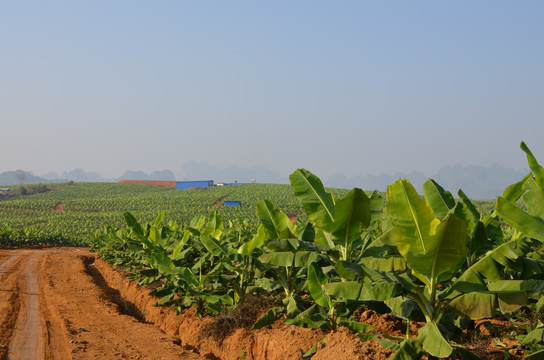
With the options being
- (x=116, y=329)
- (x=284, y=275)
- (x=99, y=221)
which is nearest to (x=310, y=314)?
(x=284, y=275)

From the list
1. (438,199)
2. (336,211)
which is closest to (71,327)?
(336,211)

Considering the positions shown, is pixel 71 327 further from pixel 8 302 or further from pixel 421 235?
pixel 421 235

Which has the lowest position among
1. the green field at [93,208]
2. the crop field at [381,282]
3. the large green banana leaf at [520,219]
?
the green field at [93,208]

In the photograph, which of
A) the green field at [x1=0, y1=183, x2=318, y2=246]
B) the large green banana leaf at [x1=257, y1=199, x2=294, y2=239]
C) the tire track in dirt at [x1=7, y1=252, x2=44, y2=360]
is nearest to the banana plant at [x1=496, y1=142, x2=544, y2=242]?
the large green banana leaf at [x1=257, y1=199, x2=294, y2=239]

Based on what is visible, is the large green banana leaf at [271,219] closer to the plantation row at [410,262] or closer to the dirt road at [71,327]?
the plantation row at [410,262]

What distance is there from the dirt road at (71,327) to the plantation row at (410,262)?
1595 millimetres

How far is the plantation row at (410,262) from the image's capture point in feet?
15.9

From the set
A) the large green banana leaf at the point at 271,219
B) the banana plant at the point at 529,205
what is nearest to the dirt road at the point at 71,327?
the large green banana leaf at the point at 271,219

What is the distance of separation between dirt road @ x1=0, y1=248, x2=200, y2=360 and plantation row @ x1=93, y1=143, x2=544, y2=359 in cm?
160

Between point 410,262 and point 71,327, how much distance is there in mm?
8078

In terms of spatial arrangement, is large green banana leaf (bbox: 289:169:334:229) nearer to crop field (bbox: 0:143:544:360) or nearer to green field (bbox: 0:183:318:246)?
crop field (bbox: 0:143:544:360)

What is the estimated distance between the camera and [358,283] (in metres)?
5.32

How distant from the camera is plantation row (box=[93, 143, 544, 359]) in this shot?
190 inches

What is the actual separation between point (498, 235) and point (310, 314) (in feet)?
9.08
